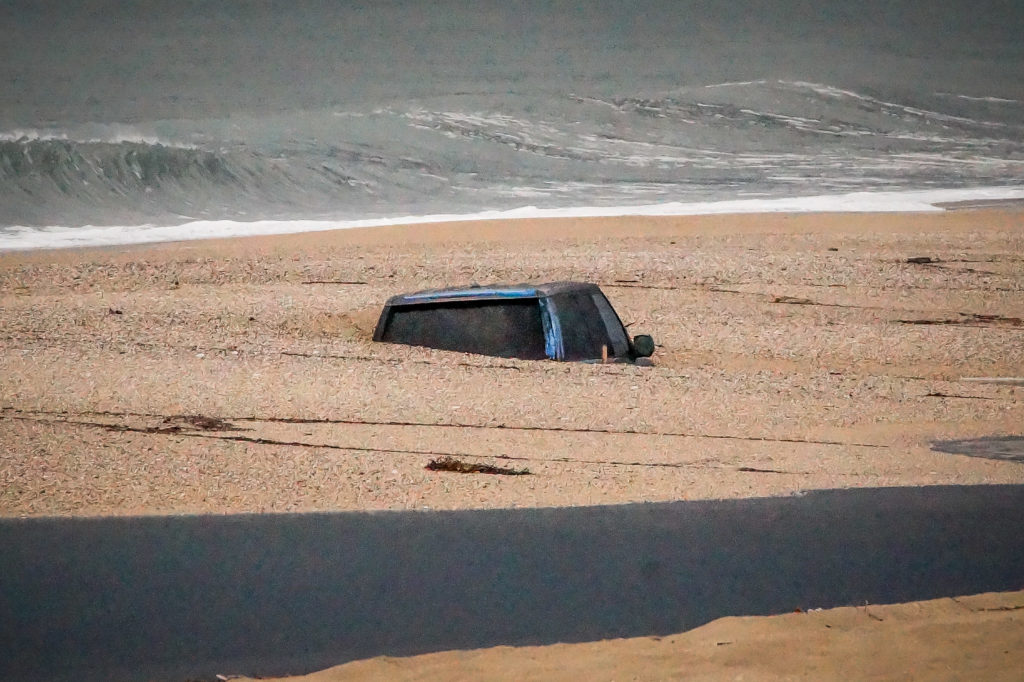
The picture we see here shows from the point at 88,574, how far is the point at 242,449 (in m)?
1.85

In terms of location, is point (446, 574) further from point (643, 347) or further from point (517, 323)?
point (643, 347)

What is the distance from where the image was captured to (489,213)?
94.2 ft

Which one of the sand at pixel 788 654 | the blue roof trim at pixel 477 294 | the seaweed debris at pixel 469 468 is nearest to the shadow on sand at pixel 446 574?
the sand at pixel 788 654

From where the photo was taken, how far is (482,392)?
8430 mm

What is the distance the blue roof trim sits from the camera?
8.56 meters

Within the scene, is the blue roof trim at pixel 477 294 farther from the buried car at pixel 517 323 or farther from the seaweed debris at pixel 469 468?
the seaweed debris at pixel 469 468

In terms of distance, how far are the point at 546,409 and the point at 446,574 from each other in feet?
9.22

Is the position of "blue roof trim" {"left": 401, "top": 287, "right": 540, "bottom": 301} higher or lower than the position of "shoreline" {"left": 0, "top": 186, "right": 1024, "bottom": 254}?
higher

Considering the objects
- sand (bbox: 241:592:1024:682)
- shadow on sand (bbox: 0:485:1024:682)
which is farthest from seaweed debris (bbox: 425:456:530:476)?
sand (bbox: 241:592:1024:682)

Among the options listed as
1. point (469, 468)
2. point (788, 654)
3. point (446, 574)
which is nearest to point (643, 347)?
point (469, 468)

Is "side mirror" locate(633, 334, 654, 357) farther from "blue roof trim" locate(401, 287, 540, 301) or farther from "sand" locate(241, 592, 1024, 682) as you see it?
"sand" locate(241, 592, 1024, 682)

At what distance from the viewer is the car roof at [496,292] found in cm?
857

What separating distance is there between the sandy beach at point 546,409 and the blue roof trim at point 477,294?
1.51ft

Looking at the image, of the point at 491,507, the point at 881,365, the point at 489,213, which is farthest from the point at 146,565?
the point at 489,213
